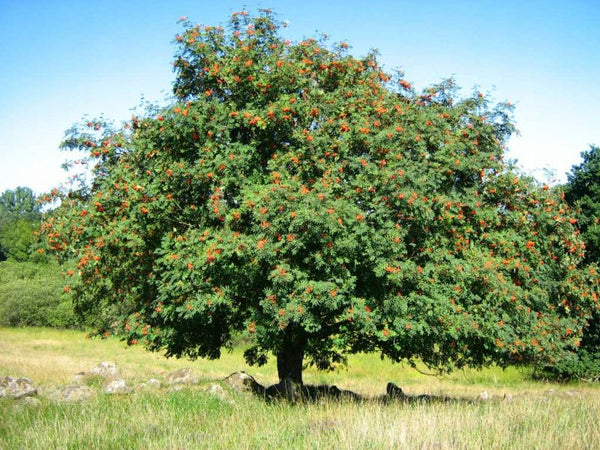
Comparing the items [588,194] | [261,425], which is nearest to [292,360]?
[261,425]

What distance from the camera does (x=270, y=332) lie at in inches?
460

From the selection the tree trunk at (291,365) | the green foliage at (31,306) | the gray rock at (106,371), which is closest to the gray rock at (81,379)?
the gray rock at (106,371)

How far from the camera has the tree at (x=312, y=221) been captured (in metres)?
10.1

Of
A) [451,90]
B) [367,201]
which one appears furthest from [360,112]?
[451,90]

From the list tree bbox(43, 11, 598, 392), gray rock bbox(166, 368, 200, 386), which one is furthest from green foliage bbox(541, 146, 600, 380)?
gray rock bbox(166, 368, 200, 386)

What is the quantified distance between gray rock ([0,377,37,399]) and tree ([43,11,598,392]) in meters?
2.31

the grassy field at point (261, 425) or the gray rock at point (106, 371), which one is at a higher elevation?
the grassy field at point (261, 425)

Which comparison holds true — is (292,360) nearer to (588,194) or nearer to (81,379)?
(81,379)

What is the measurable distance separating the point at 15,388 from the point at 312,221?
783cm

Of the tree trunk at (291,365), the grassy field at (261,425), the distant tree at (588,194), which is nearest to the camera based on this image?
the grassy field at (261,425)

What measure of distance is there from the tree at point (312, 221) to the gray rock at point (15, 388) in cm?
231

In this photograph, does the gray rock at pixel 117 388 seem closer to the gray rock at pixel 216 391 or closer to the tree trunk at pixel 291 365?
the gray rock at pixel 216 391

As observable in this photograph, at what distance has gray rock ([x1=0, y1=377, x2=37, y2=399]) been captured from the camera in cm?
1137

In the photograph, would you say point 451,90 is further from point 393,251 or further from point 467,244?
point 393,251
